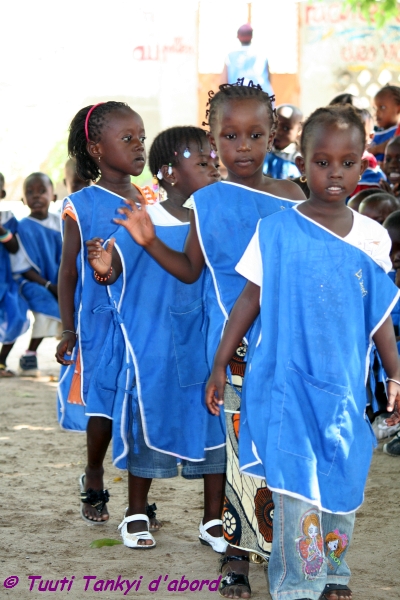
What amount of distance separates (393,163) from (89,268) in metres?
3.29

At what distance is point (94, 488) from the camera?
12.3 ft

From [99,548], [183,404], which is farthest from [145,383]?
[99,548]

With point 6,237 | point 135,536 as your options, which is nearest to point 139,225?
point 135,536

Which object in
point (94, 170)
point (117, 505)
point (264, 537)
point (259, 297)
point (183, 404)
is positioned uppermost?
point (94, 170)

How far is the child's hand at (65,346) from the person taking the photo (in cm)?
355

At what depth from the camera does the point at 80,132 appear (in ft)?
12.2

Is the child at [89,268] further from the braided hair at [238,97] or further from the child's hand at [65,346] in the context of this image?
the braided hair at [238,97]

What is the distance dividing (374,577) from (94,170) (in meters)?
1.98

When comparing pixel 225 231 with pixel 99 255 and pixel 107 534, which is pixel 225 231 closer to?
pixel 99 255

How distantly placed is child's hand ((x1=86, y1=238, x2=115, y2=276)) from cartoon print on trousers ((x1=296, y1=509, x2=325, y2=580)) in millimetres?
1108

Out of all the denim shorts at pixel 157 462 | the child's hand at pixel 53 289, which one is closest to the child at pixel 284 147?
the child's hand at pixel 53 289

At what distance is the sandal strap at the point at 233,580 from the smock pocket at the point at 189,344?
0.71 m

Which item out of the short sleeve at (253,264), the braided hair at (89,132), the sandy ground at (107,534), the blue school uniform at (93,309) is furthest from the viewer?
the braided hair at (89,132)

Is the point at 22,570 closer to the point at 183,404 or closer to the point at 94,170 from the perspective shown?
the point at 183,404
